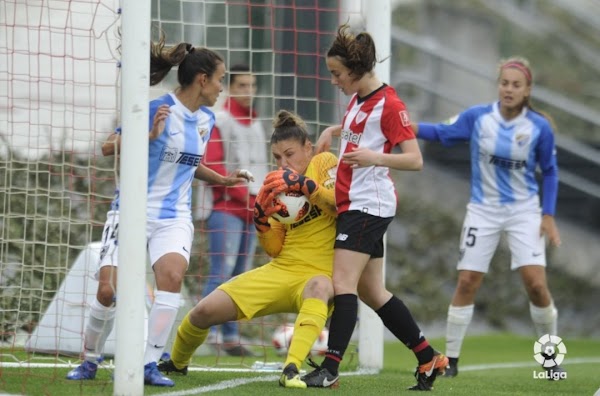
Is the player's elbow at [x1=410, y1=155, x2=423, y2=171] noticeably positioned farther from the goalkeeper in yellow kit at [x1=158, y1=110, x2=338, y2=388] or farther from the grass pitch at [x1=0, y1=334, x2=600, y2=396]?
the grass pitch at [x1=0, y1=334, x2=600, y2=396]

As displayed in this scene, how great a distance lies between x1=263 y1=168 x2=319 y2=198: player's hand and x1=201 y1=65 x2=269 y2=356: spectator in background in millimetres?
2353

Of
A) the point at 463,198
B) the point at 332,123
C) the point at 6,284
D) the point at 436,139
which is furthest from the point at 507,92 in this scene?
the point at 463,198

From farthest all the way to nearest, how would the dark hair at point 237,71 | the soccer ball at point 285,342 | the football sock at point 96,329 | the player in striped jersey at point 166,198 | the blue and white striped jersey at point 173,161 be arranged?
1. the soccer ball at point 285,342
2. the dark hair at point 237,71
3. the blue and white striped jersey at point 173,161
4. the football sock at point 96,329
5. the player in striped jersey at point 166,198

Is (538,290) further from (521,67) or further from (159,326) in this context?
(159,326)

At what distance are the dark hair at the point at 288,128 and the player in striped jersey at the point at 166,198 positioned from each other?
406 mm

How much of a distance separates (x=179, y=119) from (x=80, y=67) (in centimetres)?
343

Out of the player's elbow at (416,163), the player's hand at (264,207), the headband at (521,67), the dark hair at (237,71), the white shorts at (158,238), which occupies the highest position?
the dark hair at (237,71)

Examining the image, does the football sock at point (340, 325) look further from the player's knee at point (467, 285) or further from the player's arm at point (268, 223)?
the player's knee at point (467, 285)

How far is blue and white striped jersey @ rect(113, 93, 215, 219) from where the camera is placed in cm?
636

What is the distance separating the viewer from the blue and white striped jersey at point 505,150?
7.71 meters

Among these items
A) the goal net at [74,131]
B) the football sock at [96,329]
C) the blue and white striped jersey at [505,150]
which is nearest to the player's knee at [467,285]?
the blue and white striped jersey at [505,150]

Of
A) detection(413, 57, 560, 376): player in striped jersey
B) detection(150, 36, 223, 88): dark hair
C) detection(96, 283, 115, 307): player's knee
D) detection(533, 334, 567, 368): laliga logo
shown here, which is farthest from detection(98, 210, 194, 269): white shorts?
detection(533, 334, 567, 368): laliga logo

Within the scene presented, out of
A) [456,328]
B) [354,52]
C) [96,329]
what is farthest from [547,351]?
[96,329]

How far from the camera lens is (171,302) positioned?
6113 mm
